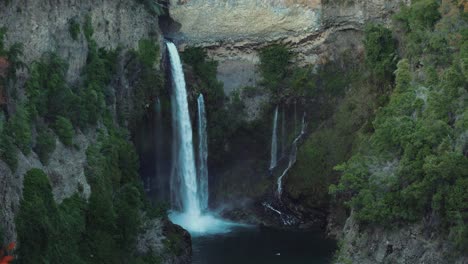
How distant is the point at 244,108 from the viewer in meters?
56.1

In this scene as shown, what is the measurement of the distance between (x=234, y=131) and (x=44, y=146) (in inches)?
662

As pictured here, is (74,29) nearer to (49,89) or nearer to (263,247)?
(49,89)

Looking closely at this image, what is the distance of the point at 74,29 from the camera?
45.3 meters

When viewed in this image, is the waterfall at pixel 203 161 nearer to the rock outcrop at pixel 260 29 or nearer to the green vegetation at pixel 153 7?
the rock outcrop at pixel 260 29

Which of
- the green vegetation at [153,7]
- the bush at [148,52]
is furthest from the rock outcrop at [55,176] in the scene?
the green vegetation at [153,7]

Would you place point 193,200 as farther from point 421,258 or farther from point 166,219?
point 421,258

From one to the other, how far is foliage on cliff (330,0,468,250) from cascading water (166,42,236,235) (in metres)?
9.53

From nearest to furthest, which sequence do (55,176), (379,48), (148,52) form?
(55,176)
(379,48)
(148,52)

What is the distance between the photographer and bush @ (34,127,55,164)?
4053cm

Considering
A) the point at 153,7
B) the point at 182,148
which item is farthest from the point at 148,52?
the point at 182,148

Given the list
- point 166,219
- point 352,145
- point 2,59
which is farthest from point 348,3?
point 2,59

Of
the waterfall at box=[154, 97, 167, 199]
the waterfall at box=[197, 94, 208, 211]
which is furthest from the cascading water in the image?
the waterfall at box=[154, 97, 167, 199]

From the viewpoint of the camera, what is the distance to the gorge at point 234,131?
4072 centimetres

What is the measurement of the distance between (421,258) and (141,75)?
1651 centimetres
